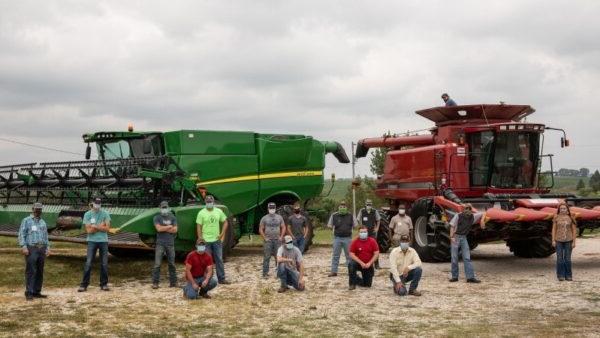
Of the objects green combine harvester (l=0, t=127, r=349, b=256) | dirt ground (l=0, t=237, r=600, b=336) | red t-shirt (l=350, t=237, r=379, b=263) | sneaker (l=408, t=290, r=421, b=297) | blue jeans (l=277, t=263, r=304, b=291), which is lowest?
dirt ground (l=0, t=237, r=600, b=336)

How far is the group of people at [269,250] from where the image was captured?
1173 centimetres

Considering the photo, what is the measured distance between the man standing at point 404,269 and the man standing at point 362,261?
644 mm

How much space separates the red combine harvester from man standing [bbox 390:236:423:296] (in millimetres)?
2695

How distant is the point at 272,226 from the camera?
1466cm

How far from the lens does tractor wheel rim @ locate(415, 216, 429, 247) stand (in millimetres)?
17239

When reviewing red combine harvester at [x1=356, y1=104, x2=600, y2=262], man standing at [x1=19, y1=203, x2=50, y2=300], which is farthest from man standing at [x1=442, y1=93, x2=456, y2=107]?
man standing at [x1=19, y1=203, x2=50, y2=300]

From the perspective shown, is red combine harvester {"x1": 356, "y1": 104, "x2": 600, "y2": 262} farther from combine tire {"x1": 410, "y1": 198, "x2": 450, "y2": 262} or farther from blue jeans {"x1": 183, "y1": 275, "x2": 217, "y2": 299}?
blue jeans {"x1": 183, "y1": 275, "x2": 217, "y2": 299}

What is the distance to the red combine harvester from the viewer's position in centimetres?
1496

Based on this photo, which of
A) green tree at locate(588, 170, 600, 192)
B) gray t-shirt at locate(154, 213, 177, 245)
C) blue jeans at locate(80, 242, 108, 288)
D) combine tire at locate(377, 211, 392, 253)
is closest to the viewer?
blue jeans at locate(80, 242, 108, 288)

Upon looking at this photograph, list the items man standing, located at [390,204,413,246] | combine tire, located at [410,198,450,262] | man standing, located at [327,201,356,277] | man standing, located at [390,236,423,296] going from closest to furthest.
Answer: man standing, located at [390,236,423,296], man standing, located at [327,201,356,277], man standing, located at [390,204,413,246], combine tire, located at [410,198,450,262]

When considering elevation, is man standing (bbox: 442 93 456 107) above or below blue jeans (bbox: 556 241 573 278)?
above

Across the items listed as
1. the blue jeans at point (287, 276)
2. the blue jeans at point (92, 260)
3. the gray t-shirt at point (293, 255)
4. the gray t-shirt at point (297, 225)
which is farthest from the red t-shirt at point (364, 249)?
the blue jeans at point (92, 260)

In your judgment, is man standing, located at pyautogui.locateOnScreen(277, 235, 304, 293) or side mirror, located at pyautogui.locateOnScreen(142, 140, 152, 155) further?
side mirror, located at pyautogui.locateOnScreen(142, 140, 152, 155)

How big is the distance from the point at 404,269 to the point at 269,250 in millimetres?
3235
